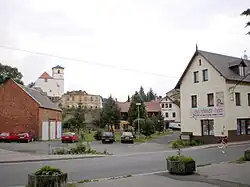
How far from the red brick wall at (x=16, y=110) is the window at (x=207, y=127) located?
22.4 m

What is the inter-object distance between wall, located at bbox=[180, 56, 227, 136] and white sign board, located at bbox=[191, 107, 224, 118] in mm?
440

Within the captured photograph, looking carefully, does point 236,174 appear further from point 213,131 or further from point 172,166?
point 213,131

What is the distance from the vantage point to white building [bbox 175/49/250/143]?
35.6 metres

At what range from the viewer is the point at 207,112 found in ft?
121

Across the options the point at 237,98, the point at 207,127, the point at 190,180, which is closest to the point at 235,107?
the point at 237,98

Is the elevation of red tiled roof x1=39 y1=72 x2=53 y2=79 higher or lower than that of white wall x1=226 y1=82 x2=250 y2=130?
higher

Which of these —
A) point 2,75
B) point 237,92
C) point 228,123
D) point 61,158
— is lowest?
point 61,158

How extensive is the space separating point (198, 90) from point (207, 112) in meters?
3.04

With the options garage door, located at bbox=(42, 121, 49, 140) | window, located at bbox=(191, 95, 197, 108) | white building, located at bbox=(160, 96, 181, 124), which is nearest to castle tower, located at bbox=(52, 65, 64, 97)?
white building, located at bbox=(160, 96, 181, 124)

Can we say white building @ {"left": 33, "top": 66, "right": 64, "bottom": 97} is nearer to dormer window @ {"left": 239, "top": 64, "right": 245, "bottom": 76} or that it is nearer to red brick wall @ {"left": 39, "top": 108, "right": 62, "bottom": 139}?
red brick wall @ {"left": 39, "top": 108, "right": 62, "bottom": 139}

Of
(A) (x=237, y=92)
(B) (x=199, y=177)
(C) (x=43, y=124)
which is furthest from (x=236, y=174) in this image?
(C) (x=43, y=124)

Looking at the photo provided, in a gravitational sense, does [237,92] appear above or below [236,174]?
above

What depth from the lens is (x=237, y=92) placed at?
121ft

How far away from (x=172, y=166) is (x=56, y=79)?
383ft
